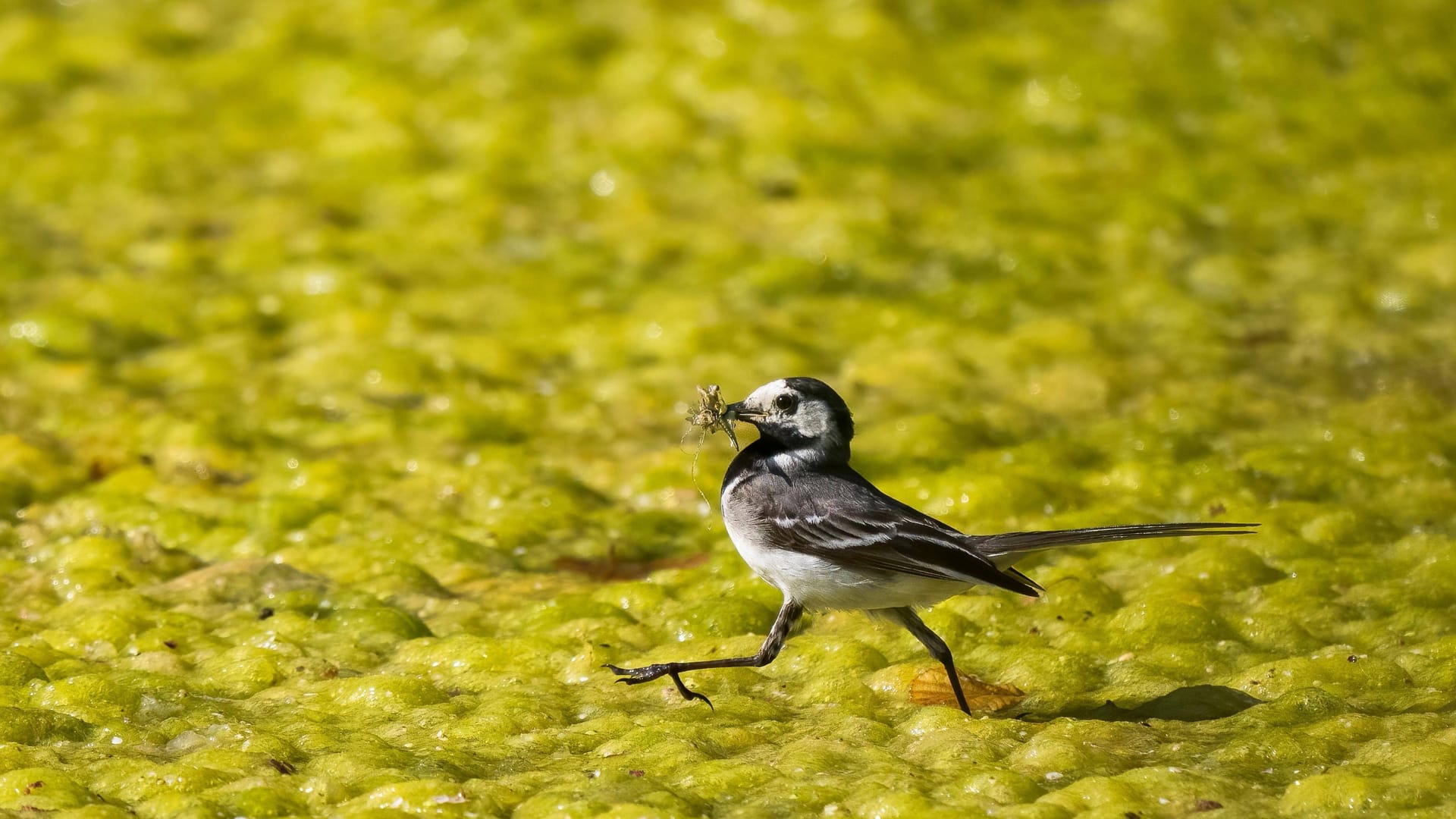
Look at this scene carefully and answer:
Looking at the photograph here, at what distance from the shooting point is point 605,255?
7805mm

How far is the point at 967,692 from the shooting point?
4.20 m

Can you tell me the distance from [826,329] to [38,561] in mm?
3834

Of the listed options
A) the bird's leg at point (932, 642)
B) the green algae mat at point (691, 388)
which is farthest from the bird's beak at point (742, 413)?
the green algae mat at point (691, 388)

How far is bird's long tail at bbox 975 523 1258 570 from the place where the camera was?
367 cm

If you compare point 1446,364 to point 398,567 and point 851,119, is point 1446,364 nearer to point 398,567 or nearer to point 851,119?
point 851,119

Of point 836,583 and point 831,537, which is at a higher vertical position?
point 831,537

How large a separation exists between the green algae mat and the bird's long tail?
49cm

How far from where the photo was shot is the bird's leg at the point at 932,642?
4.00m

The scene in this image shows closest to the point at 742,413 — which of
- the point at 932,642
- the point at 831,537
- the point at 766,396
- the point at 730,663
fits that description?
the point at 766,396

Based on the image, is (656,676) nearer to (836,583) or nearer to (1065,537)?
(836,583)

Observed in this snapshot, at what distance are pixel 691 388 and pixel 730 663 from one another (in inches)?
Answer: 106

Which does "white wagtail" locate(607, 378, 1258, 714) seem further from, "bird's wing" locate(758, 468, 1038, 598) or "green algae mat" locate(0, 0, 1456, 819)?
"green algae mat" locate(0, 0, 1456, 819)

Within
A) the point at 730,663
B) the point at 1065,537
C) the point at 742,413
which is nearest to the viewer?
the point at 1065,537

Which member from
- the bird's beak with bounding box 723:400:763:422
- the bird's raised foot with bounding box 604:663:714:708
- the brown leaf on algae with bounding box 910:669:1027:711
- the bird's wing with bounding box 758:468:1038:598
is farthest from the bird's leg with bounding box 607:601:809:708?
the bird's beak with bounding box 723:400:763:422
